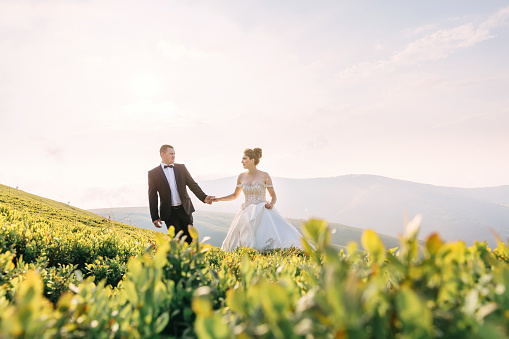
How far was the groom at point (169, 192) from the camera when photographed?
927 cm

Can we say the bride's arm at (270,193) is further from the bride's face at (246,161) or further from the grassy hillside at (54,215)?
the grassy hillside at (54,215)

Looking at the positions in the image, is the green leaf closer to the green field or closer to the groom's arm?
the green field

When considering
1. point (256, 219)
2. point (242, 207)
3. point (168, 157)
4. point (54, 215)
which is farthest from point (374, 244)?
point (54, 215)

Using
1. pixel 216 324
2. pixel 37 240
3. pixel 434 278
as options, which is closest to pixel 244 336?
pixel 216 324

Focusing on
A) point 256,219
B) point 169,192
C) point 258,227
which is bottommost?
point 258,227

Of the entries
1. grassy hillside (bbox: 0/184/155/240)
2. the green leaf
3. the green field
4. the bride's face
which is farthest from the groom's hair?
the green leaf

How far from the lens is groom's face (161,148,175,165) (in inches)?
380

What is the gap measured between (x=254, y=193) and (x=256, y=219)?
1.14 m

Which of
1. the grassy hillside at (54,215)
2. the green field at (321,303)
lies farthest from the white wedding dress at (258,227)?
the green field at (321,303)

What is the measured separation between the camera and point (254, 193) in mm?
12539

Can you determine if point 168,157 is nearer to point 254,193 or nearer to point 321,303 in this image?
point 254,193

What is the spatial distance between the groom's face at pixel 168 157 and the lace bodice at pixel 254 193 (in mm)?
3791

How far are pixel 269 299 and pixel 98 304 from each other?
0.93 meters

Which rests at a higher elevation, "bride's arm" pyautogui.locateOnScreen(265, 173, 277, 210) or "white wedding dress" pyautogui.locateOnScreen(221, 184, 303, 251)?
"bride's arm" pyautogui.locateOnScreen(265, 173, 277, 210)
